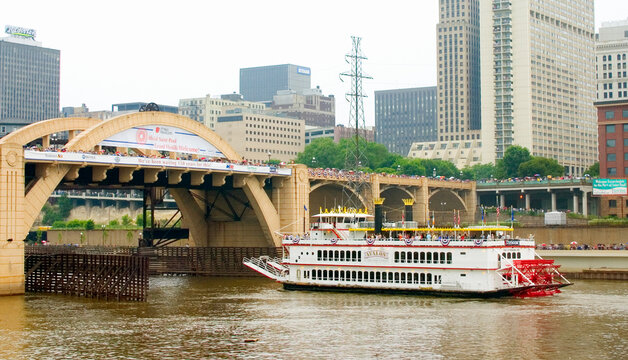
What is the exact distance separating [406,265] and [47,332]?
2825 cm

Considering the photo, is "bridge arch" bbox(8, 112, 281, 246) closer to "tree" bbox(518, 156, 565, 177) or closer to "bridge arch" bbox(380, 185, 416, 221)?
"bridge arch" bbox(380, 185, 416, 221)

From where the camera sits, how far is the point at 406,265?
7025 cm

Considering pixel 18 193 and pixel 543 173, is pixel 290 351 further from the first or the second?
pixel 543 173

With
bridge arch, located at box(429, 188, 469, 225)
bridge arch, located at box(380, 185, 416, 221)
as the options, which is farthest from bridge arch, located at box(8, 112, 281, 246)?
bridge arch, located at box(429, 188, 469, 225)

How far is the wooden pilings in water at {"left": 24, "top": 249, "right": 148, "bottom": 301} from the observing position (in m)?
68.4

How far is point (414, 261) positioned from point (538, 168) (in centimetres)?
12000

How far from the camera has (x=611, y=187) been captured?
125 meters

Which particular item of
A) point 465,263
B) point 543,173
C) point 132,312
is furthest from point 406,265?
point 543,173

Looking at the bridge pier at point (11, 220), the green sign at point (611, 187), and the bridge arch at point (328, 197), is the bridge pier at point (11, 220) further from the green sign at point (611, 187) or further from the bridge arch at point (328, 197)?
the green sign at point (611, 187)

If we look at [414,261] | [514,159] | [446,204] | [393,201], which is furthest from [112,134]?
[514,159]

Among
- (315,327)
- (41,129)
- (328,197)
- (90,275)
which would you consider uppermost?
(41,129)

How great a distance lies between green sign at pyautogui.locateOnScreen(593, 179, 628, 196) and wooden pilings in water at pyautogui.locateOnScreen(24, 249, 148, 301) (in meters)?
74.7

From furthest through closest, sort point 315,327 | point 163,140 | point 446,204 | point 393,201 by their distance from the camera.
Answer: point 446,204 → point 393,201 → point 163,140 → point 315,327

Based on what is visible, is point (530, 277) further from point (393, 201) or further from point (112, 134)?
point (393, 201)
